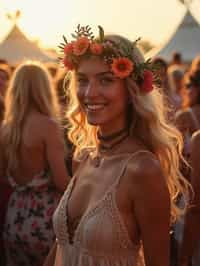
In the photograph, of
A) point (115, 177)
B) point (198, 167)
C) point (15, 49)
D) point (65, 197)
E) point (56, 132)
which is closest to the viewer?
point (115, 177)

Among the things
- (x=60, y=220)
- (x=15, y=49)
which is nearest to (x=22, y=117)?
(x=60, y=220)

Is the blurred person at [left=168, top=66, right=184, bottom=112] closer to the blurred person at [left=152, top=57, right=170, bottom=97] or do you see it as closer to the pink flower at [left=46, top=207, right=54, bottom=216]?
the blurred person at [left=152, top=57, right=170, bottom=97]

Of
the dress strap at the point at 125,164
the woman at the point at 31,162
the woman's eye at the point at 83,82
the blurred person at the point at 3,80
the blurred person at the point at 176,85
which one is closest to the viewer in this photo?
the dress strap at the point at 125,164

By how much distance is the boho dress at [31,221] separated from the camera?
5727 mm

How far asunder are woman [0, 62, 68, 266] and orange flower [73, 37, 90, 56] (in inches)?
79.0

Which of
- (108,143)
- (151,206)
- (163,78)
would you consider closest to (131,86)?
(108,143)

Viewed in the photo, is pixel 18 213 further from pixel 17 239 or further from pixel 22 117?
pixel 22 117

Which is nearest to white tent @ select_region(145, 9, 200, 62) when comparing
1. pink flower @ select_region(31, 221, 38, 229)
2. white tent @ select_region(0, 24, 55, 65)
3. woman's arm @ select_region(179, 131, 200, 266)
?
white tent @ select_region(0, 24, 55, 65)

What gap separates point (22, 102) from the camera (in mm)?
5727

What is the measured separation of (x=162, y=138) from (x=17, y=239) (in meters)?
2.56

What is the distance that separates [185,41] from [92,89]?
826 inches

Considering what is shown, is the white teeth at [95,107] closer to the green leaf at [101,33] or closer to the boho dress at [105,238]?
the boho dress at [105,238]

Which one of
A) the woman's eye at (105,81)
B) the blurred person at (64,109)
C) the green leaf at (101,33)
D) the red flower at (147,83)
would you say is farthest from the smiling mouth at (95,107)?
the blurred person at (64,109)

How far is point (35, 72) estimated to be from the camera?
5.81 metres
